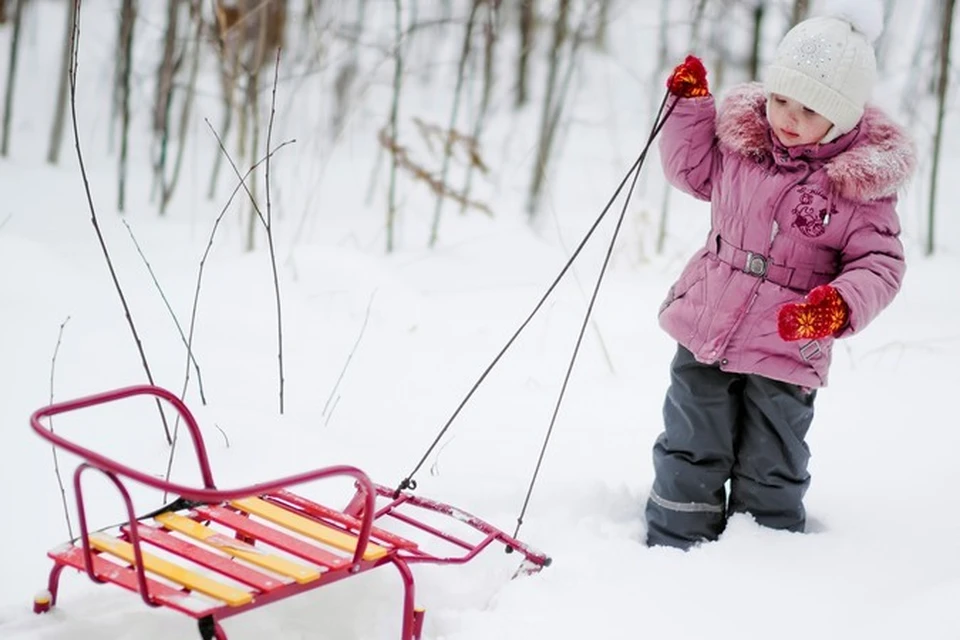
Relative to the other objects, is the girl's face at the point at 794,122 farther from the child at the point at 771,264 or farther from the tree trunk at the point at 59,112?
the tree trunk at the point at 59,112

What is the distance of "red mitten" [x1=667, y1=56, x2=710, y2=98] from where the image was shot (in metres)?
2.55

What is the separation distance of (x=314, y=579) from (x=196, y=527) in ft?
1.17

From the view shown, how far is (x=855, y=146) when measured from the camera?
8.16 ft

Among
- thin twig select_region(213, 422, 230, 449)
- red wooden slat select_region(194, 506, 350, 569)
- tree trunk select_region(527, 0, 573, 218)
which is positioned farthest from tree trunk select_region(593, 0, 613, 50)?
red wooden slat select_region(194, 506, 350, 569)

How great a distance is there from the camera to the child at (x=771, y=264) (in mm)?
2418

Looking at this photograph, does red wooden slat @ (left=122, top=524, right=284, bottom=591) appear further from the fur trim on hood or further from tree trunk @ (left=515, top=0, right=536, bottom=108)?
tree trunk @ (left=515, top=0, right=536, bottom=108)

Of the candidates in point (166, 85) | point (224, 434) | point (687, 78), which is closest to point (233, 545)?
point (224, 434)

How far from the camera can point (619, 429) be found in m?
3.56

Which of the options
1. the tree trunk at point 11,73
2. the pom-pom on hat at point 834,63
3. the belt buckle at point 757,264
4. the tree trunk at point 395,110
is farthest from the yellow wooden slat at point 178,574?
the tree trunk at point 11,73

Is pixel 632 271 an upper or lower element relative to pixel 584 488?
upper

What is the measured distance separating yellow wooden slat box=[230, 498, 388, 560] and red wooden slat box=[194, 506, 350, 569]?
0.02 metres

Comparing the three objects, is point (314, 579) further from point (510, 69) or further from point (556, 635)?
point (510, 69)

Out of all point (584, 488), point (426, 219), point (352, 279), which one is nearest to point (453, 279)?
point (352, 279)

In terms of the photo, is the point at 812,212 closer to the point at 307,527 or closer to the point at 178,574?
the point at 307,527
